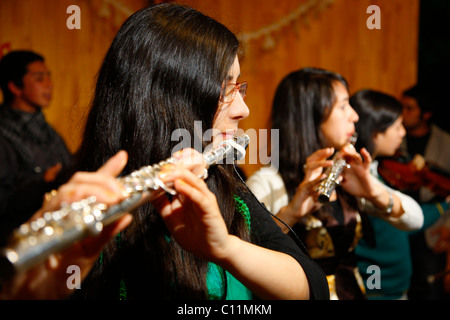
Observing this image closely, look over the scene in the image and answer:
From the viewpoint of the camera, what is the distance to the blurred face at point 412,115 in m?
3.36

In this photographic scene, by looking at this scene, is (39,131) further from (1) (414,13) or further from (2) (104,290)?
(1) (414,13)

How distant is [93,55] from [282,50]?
1685 millimetres

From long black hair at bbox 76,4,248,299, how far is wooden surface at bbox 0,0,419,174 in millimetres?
2319

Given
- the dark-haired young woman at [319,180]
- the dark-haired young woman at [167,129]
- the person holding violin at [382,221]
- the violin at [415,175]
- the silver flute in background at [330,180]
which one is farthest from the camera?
the violin at [415,175]

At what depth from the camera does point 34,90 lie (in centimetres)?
266

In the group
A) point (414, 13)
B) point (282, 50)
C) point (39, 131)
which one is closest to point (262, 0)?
point (282, 50)

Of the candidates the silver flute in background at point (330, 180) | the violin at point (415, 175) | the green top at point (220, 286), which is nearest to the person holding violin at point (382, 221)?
the violin at point (415, 175)

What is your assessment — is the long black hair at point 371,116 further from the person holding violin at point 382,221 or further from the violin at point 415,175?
the violin at point 415,175

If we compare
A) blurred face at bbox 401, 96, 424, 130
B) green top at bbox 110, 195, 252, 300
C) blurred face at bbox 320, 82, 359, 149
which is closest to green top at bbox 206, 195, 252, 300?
green top at bbox 110, 195, 252, 300

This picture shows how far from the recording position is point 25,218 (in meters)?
2.07

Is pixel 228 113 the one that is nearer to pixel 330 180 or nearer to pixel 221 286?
pixel 221 286

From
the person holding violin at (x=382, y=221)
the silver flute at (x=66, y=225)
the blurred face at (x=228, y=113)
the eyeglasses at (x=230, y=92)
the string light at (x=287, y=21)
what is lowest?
the person holding violin at (x=382, y=221)

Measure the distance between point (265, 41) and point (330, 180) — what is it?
2.47 m

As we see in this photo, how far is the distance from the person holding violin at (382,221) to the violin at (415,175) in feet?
1.08
